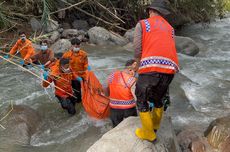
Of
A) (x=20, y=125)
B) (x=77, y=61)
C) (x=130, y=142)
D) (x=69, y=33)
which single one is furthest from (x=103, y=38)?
(x=130, y=142)

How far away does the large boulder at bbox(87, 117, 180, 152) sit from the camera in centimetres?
408

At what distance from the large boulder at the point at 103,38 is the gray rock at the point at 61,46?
125 centimetres

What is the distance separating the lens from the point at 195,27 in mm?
17156

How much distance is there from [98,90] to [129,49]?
5.74 meters

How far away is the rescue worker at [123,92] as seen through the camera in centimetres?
500

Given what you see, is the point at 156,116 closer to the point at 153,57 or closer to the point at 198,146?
the point at 153,57

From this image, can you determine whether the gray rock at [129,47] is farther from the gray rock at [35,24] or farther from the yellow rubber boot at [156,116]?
the yellow rubber boot at [156,116]

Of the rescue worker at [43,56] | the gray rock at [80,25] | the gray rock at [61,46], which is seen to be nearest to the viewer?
the rescue worker at [43,56]

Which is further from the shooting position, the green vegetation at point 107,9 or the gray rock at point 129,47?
the green vegetation at point 107,9

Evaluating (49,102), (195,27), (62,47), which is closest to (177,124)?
(49,102)

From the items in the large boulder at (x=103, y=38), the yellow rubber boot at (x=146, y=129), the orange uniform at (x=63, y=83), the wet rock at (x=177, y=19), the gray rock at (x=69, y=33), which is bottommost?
the wet rock at (x=177, y=19)

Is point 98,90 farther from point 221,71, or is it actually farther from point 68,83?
point 221,71

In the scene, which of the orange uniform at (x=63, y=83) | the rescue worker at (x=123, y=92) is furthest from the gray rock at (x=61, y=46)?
the rescue worker at (x=123, y=92)

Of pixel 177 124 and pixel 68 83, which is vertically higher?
pixel 68 83
